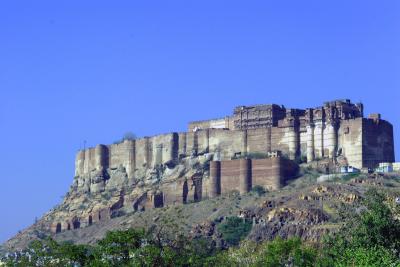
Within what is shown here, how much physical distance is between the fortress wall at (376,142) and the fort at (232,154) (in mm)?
101

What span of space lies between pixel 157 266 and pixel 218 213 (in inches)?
2154

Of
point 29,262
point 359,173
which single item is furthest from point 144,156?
point 29,262

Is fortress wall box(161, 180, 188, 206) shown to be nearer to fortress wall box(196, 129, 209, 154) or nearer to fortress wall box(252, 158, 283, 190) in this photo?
fortress wall box(196, 129, 209, 154)

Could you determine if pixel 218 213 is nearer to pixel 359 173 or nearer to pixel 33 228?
pixel 359 173

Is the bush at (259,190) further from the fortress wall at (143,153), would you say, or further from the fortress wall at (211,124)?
the fortress wall at (143,153)

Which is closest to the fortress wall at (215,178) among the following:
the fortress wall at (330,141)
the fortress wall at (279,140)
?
the fortress wall at (279,140)

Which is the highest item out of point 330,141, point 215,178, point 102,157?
point 330,141

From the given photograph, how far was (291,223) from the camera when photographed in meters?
101

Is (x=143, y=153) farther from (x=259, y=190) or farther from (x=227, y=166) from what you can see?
(x=259, y=190)

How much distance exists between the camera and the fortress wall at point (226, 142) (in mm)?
120375

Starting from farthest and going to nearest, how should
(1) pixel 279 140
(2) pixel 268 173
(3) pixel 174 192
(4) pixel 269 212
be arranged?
(3) pixel 174 192
(1) pixel 279 140
(2) pixel 268 173
(4) pixel 269 212

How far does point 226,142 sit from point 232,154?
183 cm

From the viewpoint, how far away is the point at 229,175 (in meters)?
116

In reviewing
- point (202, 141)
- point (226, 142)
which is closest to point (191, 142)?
point (202, 141)
